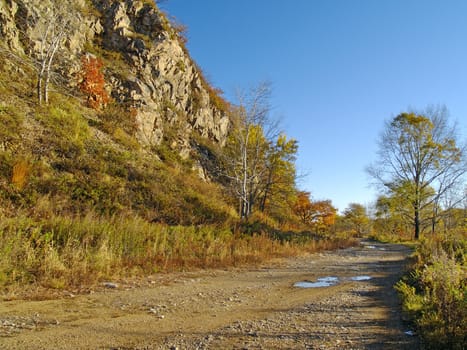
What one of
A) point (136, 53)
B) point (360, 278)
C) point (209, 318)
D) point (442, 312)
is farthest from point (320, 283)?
point (136, 53)

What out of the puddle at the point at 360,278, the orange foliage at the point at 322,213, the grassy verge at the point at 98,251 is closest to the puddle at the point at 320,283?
the puddle at the point at 360,278

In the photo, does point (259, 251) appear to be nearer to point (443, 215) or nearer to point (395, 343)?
point (395, 343)

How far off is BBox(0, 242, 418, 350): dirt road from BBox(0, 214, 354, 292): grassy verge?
2.88ft

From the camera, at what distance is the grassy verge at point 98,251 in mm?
6047

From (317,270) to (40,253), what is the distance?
781cm

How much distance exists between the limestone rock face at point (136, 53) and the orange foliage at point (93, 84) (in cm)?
65

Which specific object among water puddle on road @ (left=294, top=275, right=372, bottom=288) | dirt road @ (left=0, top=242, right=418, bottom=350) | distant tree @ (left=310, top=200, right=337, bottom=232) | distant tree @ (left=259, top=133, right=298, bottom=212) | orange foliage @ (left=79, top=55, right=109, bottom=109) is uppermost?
orange foliage @ (left=79, top=55, right=109, bottom=109)

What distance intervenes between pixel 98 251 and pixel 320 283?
18.4 feet

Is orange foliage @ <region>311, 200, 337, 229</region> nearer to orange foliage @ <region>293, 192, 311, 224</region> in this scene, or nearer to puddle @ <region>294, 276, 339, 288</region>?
orange foliage @ <region>293, 192, 311, 224</region>

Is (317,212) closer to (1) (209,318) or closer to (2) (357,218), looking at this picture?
(2) (357,218)

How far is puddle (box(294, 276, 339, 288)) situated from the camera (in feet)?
24.1

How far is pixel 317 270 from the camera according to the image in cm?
991

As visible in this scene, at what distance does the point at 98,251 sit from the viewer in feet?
24.5

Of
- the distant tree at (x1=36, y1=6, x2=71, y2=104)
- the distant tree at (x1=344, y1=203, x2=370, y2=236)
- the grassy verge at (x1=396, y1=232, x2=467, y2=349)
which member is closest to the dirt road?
the grassy verge at (x1=396, y1=232, x2=467, y2=349)
